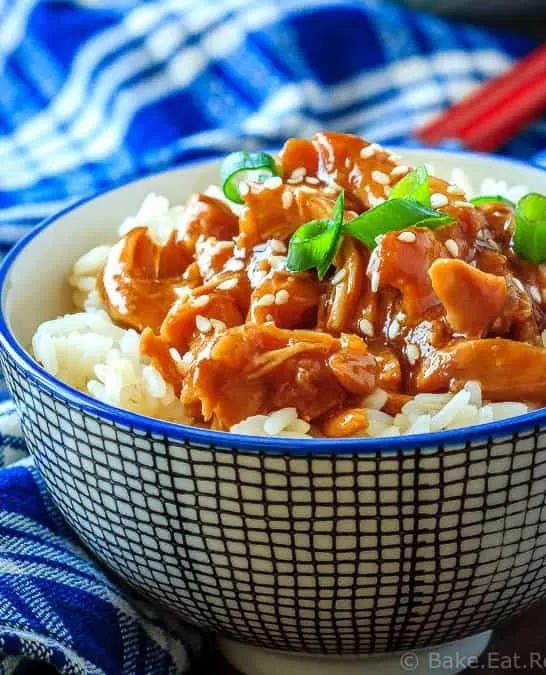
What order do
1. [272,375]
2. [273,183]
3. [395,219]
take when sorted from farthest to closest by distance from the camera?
[273,183] < [395,219] < [272,375]

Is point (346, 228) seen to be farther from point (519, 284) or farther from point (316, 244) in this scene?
point (519, 284)

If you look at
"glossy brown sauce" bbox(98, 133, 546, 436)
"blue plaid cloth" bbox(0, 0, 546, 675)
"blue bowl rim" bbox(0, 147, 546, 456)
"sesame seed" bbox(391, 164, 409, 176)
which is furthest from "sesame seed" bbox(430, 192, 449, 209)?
"blue plaid cloth" bbox(0, 0, 546, 675)

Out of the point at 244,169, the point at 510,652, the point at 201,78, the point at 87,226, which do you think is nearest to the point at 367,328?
the point at 244,169

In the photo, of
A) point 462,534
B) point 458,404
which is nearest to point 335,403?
point 458,404

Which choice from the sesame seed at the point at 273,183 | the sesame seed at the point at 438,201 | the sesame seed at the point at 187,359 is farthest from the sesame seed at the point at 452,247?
the sesame seed at the point at 187,359

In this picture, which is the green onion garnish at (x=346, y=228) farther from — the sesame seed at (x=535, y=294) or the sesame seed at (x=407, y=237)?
the sesame seed at (x=535, y=294)

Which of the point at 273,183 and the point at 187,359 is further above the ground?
Answer: the point at 273,183

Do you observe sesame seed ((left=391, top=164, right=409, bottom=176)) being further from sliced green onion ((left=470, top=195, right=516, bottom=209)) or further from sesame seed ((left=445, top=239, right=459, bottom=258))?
sesame seed ((left=445, top=239, right=459, bottom=258))
